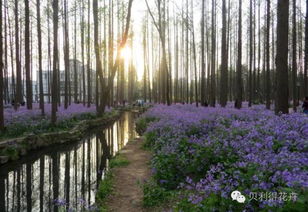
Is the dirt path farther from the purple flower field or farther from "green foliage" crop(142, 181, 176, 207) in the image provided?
the purple flower field

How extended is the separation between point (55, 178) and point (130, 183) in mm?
2961

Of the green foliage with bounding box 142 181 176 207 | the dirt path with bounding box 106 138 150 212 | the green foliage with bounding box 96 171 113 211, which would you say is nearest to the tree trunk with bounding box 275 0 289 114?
the dirt path with bounding box 106 138 150 212

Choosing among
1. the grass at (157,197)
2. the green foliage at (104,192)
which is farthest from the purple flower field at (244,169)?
the green foliage at (104,192)

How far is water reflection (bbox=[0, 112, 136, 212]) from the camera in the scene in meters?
7.07

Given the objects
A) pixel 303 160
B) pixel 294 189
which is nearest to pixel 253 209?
pixel 294 189

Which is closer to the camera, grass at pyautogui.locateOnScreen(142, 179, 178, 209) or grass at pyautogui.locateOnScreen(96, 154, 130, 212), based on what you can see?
grass at pyautogui.locateOnScreen(142, 179, 178, 209)

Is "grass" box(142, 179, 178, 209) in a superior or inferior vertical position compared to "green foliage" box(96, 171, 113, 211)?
superior

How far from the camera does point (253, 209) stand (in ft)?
11.2

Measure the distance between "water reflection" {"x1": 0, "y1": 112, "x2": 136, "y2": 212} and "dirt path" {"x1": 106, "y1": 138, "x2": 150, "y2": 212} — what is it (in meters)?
0.67

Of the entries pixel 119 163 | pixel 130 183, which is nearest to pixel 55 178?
pixel 119 163

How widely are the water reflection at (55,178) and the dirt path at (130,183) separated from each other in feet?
2.21

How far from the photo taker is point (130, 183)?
761cm

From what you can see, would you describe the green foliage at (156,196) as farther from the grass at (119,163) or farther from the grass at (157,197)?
the grass at (119,163)

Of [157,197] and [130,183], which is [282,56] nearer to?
[130,183]
